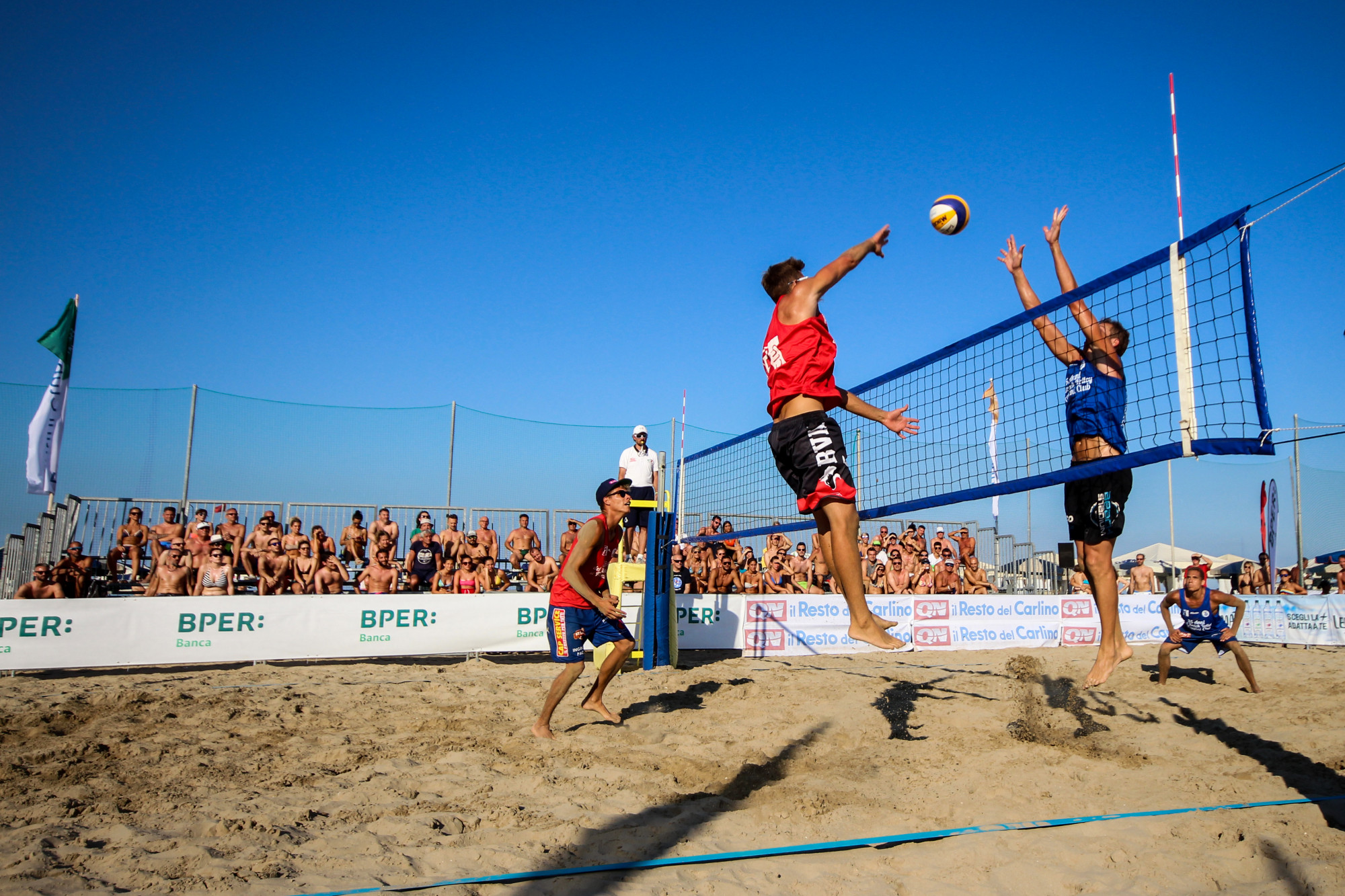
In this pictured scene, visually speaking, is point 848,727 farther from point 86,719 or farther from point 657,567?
point 86,719

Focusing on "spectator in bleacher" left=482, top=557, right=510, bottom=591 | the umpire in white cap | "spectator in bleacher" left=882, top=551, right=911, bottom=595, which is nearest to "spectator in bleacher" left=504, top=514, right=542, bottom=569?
"spectator in bleacher" left=482, top=557, right=510, bottom=591

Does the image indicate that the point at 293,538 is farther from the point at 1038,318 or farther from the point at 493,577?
the point at 1038,318

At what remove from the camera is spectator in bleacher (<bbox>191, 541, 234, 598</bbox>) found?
9016 millimetres

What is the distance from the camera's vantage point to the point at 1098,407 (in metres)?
3.73

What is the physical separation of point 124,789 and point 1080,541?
4659 millimetres

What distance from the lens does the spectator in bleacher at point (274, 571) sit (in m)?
9.51

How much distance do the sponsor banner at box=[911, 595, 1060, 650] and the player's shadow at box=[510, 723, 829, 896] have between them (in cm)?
772

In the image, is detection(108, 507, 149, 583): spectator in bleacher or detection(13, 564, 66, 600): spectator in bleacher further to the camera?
detection(108, 507, 149, 583): spectator in bleacher

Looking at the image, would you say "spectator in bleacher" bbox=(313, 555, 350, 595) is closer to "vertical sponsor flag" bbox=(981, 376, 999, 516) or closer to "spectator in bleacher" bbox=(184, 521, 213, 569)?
"spectator in bleacher" bbox=(184, 521, 213, 569)

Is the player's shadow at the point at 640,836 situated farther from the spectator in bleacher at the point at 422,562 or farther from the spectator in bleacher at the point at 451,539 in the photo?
the spectator in bleacher at the point at 451,539

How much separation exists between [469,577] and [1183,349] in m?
8.65

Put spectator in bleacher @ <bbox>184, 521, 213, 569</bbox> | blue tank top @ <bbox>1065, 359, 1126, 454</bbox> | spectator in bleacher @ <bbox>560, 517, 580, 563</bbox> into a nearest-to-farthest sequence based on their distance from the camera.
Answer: blue tank top @ <bbox>1065, 359, 1126, 454</bbox>
spectator in bleacher @ <bbox>184, 521, 213, 569</bbox>
spectator in bleacher @ <bbox>560, 517, 580, 563</bbox>

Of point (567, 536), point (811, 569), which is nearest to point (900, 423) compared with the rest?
point (567, 536)

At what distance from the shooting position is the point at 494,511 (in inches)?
453
